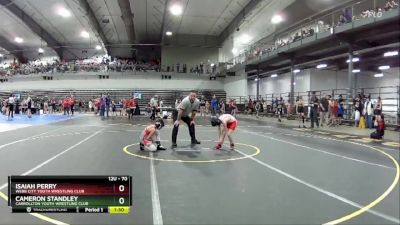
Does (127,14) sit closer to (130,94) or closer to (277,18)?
(130,94)

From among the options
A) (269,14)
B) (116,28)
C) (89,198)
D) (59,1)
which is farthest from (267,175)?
(116,28)

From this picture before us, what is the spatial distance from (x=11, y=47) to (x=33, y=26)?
1227 centimetres

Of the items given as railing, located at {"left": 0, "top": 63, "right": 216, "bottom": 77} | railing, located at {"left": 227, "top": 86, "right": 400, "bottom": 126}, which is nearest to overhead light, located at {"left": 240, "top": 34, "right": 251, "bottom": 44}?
railing, located at {"left": 227, "top": 86, "right": 400, "bottom": 126}

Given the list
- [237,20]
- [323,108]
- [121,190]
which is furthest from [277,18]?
[121,190]

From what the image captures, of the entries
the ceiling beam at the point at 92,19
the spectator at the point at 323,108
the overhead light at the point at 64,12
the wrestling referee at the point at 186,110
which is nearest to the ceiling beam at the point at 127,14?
the ceiling beam at the point at 92,19

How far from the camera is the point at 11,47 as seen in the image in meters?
45.0

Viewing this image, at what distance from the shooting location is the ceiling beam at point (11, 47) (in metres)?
42.6

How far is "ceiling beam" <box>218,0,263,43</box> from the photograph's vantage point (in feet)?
83.6

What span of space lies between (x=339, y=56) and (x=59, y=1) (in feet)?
97.2

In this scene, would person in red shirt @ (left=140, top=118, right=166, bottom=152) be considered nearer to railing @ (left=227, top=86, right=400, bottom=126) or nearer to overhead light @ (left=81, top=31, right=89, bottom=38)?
railing @ (left=227, top=86, right=400, bottom=126)

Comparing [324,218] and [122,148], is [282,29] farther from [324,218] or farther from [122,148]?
[324,218]

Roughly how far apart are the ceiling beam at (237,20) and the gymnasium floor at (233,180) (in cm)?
1817
